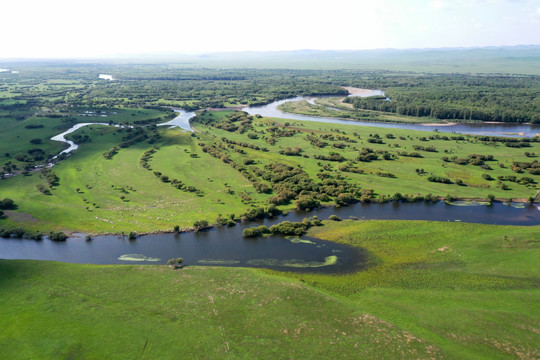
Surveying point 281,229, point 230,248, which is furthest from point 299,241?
point 230,248

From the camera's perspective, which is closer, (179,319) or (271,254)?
(179,319)

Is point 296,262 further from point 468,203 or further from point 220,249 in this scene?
point 468,203

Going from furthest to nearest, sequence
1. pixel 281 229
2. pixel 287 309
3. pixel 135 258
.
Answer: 1. pixel 281 229
2. pixel 135 258
3. pixel 287 309

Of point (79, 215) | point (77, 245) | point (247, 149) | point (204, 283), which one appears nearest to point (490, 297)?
point (204, 283)

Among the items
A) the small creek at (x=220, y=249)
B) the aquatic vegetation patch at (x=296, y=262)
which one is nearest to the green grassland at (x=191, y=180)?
the small creek at (x=220, y=249)

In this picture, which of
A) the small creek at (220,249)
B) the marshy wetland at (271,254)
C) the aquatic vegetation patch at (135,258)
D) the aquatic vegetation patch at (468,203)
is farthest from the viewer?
the aquatic vegetation patch at (468,203)

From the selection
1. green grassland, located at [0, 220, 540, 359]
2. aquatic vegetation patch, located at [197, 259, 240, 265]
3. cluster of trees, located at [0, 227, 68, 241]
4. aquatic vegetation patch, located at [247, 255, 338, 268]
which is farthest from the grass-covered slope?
cluster of trees, located at [0, 227, 68, 241]

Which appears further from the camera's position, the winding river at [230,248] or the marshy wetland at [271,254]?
the winding river at [230,248]

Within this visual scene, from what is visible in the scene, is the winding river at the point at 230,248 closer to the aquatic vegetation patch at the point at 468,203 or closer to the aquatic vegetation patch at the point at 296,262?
the aquatic vegetation patch at the point at 296,262

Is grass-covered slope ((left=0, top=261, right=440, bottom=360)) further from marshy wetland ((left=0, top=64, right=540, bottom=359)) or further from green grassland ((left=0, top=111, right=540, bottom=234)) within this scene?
green grassland ((left=0, top=111, right=540, bottom=234))
